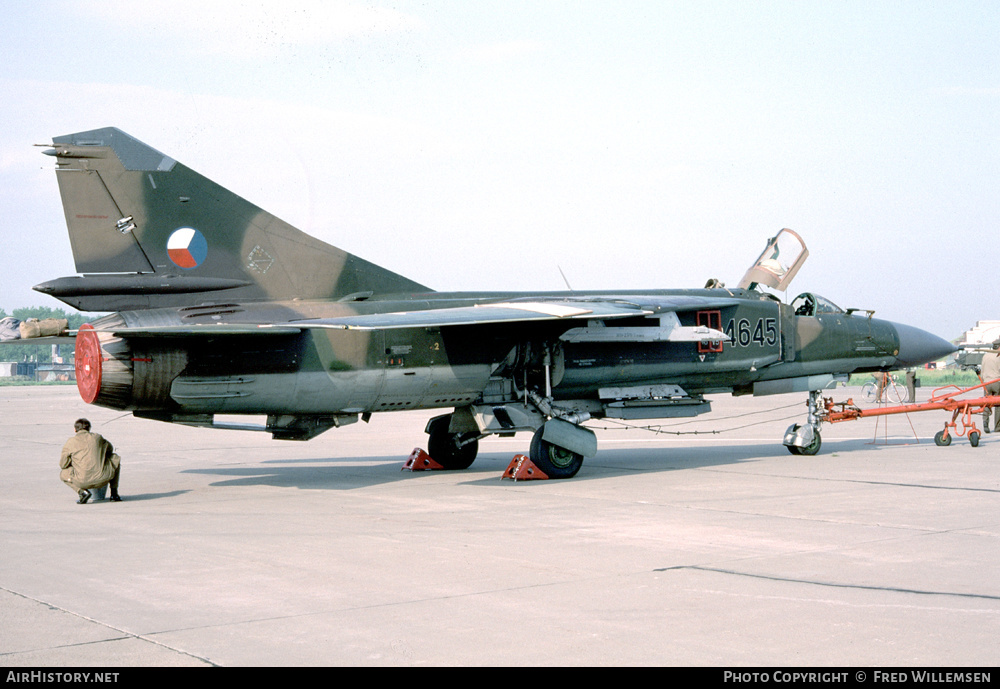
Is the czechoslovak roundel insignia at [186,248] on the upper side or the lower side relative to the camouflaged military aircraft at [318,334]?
upper

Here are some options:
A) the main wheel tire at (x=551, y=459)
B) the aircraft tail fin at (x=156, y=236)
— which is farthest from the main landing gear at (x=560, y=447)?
the aircraft tail fin at (x=156, y=236)

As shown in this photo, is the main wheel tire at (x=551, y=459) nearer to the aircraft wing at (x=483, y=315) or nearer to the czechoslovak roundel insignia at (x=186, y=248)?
the aircraft wing at (x=483, y=315)

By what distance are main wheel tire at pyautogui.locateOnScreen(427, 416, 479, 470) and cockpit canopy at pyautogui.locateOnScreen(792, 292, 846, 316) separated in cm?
592

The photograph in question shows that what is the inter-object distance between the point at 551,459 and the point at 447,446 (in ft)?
7.31

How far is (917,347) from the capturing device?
→ 16.9m

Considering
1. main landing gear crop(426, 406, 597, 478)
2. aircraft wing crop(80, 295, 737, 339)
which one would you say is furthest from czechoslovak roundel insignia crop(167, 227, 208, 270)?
main landing gear crop(426, 406, 597, 478)

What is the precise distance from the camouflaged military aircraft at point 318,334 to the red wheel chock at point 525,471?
0.16 meters

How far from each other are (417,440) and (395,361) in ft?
28.2

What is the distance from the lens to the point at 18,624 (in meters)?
5.65

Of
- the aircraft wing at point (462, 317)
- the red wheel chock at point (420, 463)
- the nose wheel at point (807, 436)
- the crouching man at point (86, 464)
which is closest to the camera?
the aircraft wing at point (462, 317)

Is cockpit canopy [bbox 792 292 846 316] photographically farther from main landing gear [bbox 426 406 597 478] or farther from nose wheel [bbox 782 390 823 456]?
main landing gear [bbox 426 406 597 478]

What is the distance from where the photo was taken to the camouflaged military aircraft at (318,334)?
37.5 ft
